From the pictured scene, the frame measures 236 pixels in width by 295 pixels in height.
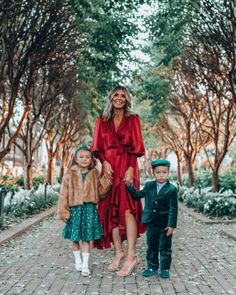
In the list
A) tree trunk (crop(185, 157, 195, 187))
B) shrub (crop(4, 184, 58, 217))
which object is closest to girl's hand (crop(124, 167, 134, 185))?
shrub (crop(4, 184, 58, 217))

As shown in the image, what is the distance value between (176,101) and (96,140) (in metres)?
16.5

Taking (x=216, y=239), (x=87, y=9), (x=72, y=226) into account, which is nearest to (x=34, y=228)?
(x=216, y=239)

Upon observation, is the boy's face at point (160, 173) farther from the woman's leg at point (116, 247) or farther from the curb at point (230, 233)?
the curb at point (230, 233)

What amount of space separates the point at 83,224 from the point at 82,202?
274mm

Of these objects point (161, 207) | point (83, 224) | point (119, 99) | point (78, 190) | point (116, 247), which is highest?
point (119, 99)

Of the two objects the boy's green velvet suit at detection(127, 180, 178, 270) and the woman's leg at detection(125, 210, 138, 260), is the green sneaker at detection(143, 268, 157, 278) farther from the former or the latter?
the woman's leg at detection(125, 210, 138, 260)

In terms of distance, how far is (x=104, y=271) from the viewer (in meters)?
6.35

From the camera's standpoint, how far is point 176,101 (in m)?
22.5

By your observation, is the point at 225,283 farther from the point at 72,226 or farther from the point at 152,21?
the point at 152,21

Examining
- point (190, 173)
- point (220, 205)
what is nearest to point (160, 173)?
point (220, 205)

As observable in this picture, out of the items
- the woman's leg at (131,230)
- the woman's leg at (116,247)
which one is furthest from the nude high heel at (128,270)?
the woman's leg at (116,247)

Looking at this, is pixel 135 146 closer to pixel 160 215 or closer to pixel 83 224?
pixel 160 215

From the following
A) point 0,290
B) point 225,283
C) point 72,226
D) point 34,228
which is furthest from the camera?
point 34,228

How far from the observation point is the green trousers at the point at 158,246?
235 inches
